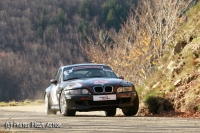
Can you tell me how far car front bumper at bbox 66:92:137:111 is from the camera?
48.9 feet

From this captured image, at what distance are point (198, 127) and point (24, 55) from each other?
6776 inches

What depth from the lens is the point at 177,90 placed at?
54.1 ft

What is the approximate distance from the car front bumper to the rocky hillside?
5.49 ft

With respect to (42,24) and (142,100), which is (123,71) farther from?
(42,24)

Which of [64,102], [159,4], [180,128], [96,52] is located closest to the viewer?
[180,128]

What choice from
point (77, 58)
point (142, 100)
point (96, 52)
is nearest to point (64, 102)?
point (142, 100)

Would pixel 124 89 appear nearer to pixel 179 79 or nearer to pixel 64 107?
pixel 64 107

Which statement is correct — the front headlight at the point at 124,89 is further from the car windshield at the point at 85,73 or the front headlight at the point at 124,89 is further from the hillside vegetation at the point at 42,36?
the hillside vegetation at the point at 42,36

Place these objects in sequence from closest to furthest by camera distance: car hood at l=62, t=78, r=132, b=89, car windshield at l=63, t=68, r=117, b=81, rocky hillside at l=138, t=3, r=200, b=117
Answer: car hood at l=62, t=78, r=132, b=89 < rocky hillside at l=138, t=3, r=200, b=117 < car windshield at l=63, t=68, r=117, b=81

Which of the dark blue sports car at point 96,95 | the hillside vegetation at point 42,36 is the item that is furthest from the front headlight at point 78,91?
the hillside vegetation at point 42,36

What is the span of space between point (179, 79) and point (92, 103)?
10.4 feet

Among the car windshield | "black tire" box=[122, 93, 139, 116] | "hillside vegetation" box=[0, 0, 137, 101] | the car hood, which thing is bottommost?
"black tire" box=[122, 93, 139, 116]

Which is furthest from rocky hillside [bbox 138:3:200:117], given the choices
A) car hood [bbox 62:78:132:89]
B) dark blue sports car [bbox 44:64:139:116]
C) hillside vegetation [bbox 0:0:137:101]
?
hillside vegetation [bbox 0:0:137:101]

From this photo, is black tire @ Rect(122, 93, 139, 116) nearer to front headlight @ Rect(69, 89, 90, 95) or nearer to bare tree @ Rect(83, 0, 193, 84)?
front headlight @ Rect(69, 89, 90, 95)
